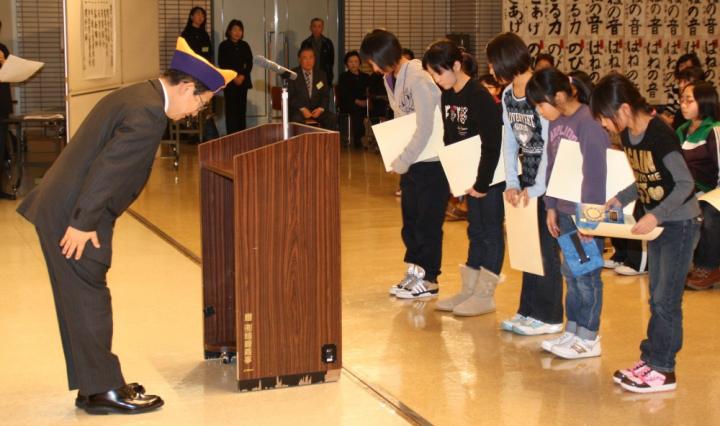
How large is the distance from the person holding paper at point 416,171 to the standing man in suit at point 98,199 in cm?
169

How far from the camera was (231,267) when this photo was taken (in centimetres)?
450

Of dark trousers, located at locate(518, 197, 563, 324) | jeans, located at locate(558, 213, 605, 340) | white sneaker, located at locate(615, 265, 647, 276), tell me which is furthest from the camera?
white sneaker, located at locate(615, 265, 647, 276)

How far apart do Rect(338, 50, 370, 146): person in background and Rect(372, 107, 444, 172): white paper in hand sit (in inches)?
303

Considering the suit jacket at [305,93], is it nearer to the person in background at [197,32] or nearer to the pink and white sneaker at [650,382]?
the person in background at [197,32]

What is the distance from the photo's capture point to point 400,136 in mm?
5363

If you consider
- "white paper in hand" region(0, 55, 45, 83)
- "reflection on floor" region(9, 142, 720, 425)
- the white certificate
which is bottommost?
"reflection on floor" region(9, 142, 720, 425)

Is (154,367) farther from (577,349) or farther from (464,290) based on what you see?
(577,349)

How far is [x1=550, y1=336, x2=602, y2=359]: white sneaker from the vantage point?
4.43 m

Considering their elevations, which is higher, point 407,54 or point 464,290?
point 407,54

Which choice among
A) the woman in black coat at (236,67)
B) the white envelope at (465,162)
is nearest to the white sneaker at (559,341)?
the white envelope at (465,162)

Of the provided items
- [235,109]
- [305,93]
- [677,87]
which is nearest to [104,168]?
[305,93]

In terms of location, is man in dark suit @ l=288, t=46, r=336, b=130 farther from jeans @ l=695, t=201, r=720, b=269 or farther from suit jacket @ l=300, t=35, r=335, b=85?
jeans @ l=695, t=201, r=720, b=269

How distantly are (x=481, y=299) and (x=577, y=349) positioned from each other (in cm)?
83

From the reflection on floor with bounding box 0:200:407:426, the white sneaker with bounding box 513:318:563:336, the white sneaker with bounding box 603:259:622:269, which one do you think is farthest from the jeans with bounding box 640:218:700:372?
the white sneaker with bounding box 603:259:622:269
